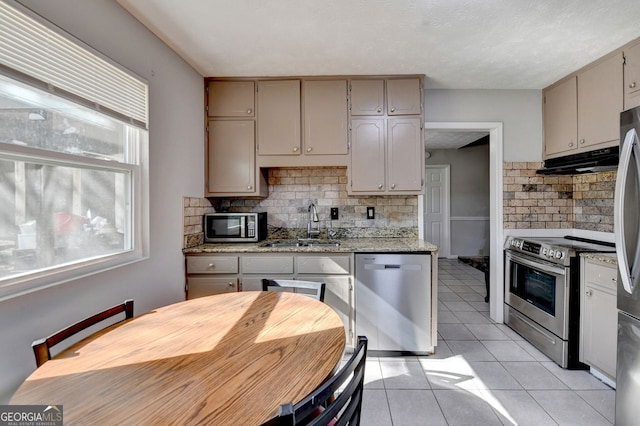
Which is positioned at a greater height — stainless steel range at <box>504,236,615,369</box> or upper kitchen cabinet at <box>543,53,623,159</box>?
upper kitchen cabinet at <box>543,53,623,159</box>

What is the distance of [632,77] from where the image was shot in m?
2.08

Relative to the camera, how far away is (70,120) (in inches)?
58.4

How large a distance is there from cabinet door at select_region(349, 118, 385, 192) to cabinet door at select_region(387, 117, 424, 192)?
9 centimetres

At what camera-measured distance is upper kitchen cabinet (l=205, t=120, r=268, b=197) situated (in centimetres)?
275

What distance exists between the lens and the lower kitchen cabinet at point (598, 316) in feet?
6.34

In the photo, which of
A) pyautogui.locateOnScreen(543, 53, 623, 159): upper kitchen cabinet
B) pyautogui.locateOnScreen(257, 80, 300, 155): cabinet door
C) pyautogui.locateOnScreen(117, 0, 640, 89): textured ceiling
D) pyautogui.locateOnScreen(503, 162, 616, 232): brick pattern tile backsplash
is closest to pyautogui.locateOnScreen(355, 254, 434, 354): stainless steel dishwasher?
pyautogui.locateOnScreen(257, 80, 300, 155): cabinet door

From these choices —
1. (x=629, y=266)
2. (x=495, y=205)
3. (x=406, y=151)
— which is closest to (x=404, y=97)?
(x=406, y=151)

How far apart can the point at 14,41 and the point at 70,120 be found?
0.38 metres

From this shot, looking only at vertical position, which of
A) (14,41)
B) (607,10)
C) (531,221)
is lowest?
(531,221)

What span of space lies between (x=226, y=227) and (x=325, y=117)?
143cm

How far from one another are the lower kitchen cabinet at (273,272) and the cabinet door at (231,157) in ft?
2.33

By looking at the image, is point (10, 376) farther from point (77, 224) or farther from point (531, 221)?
point (531, 221)

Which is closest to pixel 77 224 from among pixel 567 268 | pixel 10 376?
pixel 10 376

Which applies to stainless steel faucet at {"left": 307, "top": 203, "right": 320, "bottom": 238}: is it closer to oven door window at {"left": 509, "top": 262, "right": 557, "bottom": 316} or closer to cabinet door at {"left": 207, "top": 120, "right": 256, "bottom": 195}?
cabinet door at {"left": 207, "top": 120, "right": 256, "bottom": 195}
